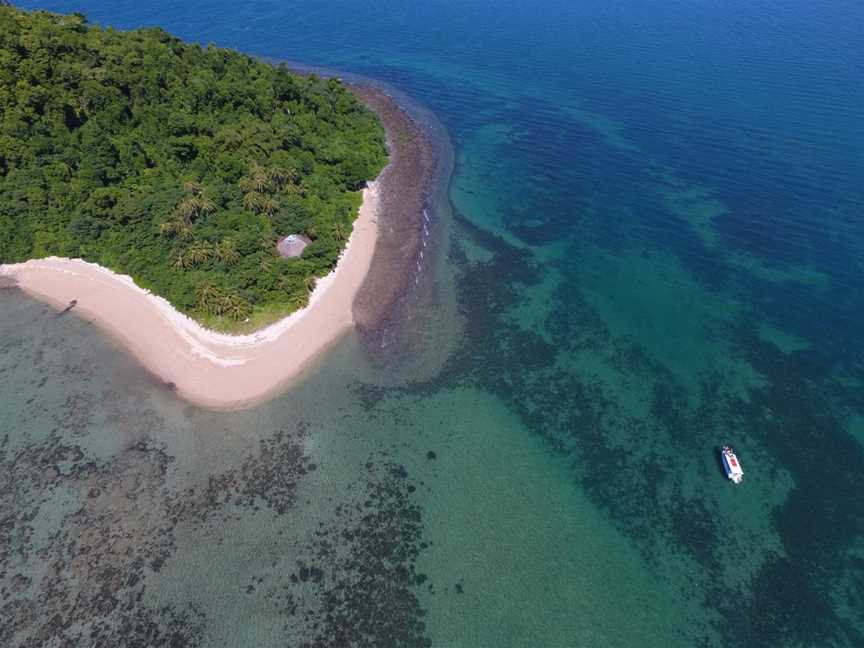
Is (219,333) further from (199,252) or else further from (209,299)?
(199,252)

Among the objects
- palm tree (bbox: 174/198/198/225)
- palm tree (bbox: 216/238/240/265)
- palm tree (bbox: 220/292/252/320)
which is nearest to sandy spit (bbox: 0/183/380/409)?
palm tree (bbox: 220/292/252/320)

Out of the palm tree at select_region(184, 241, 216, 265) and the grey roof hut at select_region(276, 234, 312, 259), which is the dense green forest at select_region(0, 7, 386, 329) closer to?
the palm tree at select_region(184, 241, 216, 265)

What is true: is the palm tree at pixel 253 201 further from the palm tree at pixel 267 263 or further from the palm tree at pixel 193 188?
the palm tree at pixel 267 263

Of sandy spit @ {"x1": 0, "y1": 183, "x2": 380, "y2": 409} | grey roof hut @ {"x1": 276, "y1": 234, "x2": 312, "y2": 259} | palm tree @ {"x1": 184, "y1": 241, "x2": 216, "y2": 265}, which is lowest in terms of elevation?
sandy spit @ {"x1": 0, "y1": 183, "x2": 380, "y2": 409}

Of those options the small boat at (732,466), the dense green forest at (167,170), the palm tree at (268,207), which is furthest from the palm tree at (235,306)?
the small boat at (732,466)

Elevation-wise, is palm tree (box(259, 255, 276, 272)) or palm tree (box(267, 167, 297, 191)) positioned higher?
palm tree (box(267, 167, 297, 191))

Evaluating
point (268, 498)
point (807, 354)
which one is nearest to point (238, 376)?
point (268, 498)

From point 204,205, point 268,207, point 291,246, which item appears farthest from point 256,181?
point 291,246
